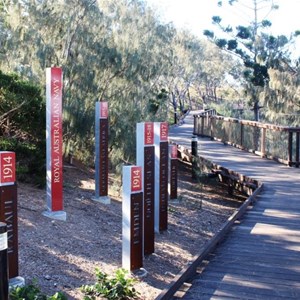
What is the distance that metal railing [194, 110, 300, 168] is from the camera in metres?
13.9

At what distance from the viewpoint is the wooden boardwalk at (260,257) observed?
16.1ft

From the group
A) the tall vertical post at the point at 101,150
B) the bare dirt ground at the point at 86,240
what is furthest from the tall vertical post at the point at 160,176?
the tall vertical post at the point at 101,150

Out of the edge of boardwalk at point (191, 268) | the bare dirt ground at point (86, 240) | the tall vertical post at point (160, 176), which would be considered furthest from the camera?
the tall vertical post at point (160, 176)

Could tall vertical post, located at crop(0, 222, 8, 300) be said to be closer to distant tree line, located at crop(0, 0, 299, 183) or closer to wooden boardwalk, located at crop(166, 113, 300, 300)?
wooden boardwalk, located at crop(166, 113, 300, 300)

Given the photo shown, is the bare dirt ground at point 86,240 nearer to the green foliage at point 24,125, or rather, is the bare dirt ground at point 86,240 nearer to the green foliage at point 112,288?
the green foliage at point 112,288

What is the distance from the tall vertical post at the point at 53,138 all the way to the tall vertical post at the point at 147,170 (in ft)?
4.00

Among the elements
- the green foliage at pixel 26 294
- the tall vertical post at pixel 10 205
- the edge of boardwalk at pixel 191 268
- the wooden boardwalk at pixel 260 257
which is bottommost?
the green foliage at pixel 26 294

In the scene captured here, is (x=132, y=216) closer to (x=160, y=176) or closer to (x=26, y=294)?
(x=26, y=294)

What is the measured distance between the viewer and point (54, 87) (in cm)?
781

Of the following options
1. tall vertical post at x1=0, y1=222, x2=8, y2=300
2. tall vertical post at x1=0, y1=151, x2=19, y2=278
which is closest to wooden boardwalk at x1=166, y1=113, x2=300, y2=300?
tall vertical post at x1=0, y1=151, x2=19, y2=278

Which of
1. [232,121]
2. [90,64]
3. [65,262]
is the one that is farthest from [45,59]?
[232,121]

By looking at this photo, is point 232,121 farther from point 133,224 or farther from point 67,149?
point 133,224

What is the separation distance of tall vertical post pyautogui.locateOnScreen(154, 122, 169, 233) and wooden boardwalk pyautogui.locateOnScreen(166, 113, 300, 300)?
145 cm

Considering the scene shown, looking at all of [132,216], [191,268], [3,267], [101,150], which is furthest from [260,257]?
[101,150]
